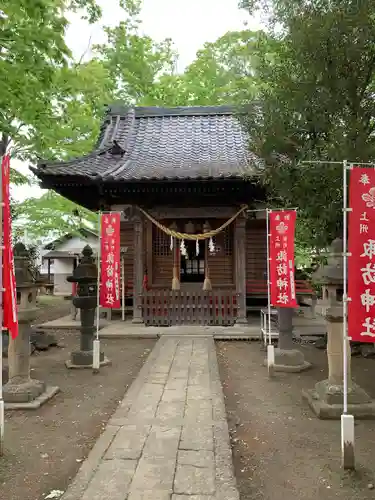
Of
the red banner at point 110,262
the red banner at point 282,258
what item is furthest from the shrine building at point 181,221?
the red banner at point 282,258

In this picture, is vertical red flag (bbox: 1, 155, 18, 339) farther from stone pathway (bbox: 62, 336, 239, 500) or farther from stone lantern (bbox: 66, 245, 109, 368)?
stone lantern (bbox: 66, 245, 109, 368)

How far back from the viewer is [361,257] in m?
4.11

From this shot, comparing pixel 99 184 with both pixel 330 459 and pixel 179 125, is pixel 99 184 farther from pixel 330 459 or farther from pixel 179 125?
pixel 330 459

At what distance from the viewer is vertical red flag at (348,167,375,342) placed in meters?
4.08

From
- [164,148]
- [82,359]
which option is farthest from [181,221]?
[82,359]

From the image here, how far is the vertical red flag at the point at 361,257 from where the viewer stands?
4082 mm

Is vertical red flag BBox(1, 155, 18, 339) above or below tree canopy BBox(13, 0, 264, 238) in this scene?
below

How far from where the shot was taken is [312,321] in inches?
481

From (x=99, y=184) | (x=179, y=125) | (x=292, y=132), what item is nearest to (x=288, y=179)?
(x=292, y=132)

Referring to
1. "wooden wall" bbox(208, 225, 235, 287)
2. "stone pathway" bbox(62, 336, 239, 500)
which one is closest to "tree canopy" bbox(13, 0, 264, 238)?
"wooden wall" bbox(208, 225, 235, 287)

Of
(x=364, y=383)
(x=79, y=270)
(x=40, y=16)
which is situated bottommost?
(x=364, y=383)

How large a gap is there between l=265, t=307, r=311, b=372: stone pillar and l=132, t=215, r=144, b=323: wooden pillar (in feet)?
16.9

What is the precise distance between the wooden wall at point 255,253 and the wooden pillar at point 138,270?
327 cm

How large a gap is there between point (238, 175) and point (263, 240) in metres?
2.77
